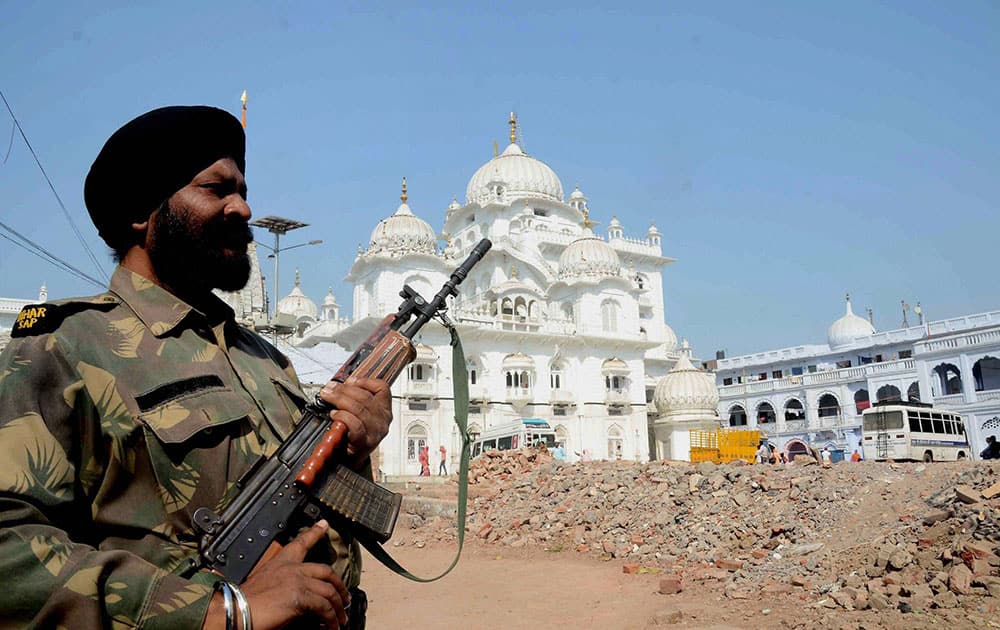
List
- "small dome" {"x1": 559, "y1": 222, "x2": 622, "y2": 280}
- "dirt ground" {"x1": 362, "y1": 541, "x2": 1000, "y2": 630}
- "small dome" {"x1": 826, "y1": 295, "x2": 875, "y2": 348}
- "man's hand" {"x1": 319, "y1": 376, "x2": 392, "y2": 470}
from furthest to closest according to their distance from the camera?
1. "small dome" {"x1": 826, "y1": 295, "x2": 875, "y2": 348}
2. "small dome" {"x1": 559, "y1": 222, "x2": 622, "y2": 280}
3. "dirt ground" {"x1": 362, "y1": 541, "x2": 1000, "y2": 630}
4. "man's hand" {"x1": 319, "y1": 376, "x2": 392, "y2": 470}

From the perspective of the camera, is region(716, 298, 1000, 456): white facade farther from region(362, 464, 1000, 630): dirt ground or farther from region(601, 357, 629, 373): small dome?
region(362, 464, 1000, 630): dirt ground

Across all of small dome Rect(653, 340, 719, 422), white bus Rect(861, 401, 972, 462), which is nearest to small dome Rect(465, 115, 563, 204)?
small dome Rect(653, 340, 719, 422)

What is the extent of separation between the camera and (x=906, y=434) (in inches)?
870

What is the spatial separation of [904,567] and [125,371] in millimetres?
9899

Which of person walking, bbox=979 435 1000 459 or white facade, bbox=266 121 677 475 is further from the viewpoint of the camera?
white facade, bbox=266 121 677 475

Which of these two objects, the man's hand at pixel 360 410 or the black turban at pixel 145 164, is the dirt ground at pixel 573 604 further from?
the black turban at pixel 145 164

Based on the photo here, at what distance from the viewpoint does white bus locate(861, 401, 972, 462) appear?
2220 centimetres

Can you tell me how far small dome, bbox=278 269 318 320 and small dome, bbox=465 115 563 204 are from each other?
14846mm

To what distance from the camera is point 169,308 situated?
188cm

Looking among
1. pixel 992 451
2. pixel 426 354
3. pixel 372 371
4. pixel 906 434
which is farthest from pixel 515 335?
pixel 372 371

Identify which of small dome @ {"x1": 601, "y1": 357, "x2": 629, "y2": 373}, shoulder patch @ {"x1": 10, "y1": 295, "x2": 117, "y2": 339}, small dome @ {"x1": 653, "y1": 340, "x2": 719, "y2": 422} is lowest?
shoulder patch @ {"x1": 10, "y1": 295, "x2": 117, "y2": 339}

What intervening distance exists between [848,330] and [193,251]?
5278cm

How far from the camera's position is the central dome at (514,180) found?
4044cm

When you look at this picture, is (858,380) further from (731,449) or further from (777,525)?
(777,525)
